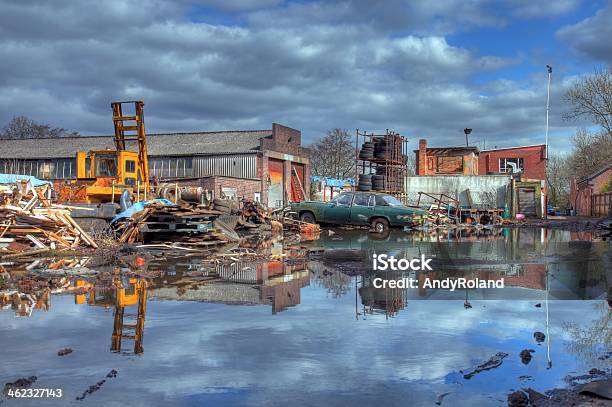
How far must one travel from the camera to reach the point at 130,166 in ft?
70.6

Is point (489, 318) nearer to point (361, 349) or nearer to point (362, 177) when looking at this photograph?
point (361, 349)

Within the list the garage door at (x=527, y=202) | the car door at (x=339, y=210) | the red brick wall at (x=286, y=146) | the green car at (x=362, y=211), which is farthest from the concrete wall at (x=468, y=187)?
the car door at (x=339, y=210)

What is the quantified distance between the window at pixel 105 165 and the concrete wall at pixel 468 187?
2425 centimetres

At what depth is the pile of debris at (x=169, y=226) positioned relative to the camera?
54.8 ft

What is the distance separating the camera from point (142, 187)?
20359mm

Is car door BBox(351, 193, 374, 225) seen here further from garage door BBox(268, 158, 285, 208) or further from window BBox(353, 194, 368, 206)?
garage door BBox(268, 158, 285, 208)

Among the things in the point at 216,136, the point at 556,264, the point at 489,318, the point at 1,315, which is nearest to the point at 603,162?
the point at 216,136

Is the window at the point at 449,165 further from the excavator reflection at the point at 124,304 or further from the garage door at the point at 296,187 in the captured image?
the excavator reflection at the point at 124,304

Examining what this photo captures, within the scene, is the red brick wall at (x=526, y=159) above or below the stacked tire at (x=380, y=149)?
above

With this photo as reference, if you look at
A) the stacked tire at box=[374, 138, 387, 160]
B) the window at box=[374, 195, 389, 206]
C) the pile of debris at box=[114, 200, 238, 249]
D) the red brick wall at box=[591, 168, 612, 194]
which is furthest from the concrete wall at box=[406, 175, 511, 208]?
the pile of debris at box=[114, 200, 238, 249]

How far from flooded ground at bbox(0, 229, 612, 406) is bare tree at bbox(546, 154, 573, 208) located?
66611mm

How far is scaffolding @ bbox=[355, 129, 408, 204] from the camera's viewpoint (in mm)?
35406

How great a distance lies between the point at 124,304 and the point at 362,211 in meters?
17.1

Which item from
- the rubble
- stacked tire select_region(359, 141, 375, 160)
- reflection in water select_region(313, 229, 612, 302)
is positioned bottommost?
the rubble
